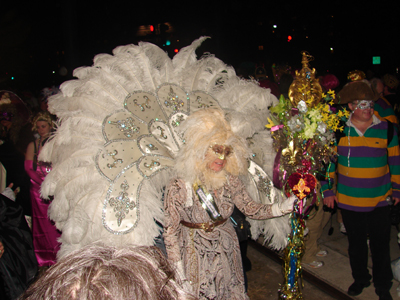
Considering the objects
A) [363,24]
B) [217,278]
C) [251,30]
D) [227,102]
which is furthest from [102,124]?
[251,30]

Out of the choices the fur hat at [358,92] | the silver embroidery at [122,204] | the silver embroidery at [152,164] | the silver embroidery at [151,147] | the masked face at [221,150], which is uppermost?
the fur hat at [358,92]

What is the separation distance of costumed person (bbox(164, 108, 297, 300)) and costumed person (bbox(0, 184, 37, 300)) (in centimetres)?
110

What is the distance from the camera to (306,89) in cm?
222

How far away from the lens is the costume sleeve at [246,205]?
2426 mm

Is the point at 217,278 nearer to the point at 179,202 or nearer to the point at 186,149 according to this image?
the point at 179,202

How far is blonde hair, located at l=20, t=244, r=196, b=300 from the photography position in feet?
2.58

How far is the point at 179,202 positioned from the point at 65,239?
92 cm

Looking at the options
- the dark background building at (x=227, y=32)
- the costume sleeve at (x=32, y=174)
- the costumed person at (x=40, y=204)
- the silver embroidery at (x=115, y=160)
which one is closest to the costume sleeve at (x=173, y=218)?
the silver embroidery at (x=115, y=160)

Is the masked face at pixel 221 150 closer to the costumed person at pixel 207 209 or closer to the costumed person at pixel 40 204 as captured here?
the costumed person at pixel 207 209

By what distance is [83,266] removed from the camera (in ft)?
2.79

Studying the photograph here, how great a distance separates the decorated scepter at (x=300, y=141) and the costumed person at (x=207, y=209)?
20cm

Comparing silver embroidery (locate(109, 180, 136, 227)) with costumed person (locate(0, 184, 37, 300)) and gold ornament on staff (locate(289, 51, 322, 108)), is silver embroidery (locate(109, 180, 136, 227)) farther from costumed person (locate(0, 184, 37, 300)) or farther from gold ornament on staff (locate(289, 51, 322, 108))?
gold ornament on staff (locate(289, 51, 322, 108))

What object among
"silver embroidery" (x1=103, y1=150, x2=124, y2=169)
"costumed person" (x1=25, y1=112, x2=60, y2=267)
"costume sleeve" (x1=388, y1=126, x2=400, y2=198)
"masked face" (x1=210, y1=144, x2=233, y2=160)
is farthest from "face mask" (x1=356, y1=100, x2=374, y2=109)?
"costumed person" (x1=25, y1=112, x2=60, y2=267)

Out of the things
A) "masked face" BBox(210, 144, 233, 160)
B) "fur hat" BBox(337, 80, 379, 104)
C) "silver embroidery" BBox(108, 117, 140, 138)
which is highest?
"silver embroidery" BBox(108, 117, 140, 138)
